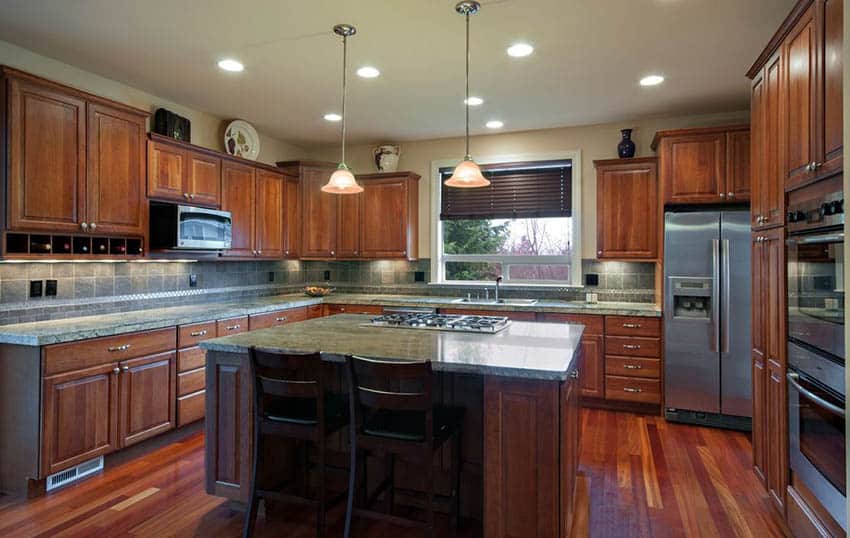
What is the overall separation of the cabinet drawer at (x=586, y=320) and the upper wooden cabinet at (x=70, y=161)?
11.3 ft

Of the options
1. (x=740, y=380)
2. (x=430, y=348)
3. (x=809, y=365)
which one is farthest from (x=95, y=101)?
(x=740, y=380)

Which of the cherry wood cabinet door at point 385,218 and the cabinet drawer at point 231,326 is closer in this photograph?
the cabinet drawer at point 231,326

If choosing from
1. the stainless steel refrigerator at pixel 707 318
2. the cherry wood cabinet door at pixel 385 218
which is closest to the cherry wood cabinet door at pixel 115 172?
the cherry wood cabinet door at pixel 385 218

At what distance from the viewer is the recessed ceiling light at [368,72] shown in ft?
11.2

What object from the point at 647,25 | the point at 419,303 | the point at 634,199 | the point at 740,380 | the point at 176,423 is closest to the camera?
the point at 647,25

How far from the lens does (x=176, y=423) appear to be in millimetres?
3469

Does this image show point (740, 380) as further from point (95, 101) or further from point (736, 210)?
point (95, 101)

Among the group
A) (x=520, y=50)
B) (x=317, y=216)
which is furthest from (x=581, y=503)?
(x=317, y=216)

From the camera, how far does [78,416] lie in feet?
9.23

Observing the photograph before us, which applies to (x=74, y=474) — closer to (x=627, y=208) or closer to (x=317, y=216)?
(x=317, y=216)

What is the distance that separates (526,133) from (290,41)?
9.11 ft

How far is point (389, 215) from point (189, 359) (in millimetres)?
2531

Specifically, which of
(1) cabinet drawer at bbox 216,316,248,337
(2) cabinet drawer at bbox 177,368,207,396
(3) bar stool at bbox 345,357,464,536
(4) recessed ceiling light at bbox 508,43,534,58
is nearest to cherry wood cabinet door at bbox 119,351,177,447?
(2) cabinet drawer at bbox 177,368,207,396

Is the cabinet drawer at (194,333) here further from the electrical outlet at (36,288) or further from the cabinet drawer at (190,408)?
the electrical outlet at (36,288)
